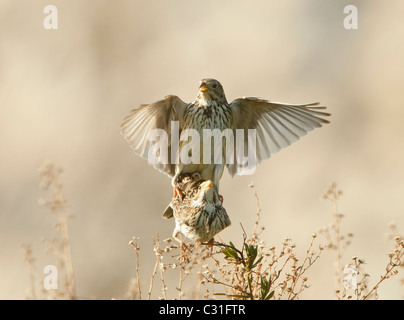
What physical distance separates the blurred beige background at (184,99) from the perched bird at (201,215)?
12.7ft

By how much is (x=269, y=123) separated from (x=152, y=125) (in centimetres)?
92

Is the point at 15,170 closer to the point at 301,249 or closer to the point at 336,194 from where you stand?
the point at 301,249

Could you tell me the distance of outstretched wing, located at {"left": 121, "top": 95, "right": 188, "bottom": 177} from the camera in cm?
645

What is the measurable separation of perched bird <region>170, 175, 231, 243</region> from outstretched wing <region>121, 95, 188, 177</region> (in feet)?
3.01

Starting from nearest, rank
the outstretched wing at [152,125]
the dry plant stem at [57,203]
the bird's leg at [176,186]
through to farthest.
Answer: the dry plant stem at [57,203] → the bird's leg at [176,186] → the outstretched wing at [152,125]

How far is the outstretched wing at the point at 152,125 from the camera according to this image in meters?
6.45

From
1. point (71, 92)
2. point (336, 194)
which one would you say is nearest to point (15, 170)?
point (71, 92)

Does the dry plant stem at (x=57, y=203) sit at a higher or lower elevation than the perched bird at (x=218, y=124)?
lower

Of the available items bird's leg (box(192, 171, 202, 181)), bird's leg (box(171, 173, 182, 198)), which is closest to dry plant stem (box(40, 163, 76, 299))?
bird's leg (box(171, 173, 182, 198))

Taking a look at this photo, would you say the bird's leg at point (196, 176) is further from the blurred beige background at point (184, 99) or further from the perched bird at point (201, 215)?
the blurred beige background at point (184, 99)

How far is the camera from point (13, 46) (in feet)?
38.5

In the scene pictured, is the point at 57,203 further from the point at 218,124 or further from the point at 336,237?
the point at 336,237

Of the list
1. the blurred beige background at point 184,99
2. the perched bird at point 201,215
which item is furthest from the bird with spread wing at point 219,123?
the blurred beige background at point 184,99

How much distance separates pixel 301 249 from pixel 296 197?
1.37 metres
